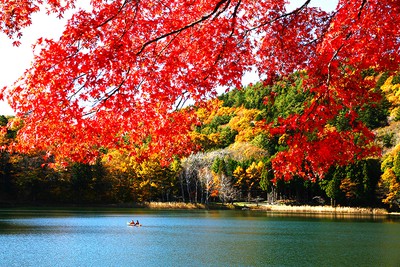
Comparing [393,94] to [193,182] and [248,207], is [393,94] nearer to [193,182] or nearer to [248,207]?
[248,207]

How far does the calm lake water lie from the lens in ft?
62.5

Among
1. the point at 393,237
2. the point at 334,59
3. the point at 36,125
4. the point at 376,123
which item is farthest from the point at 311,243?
the point at 376,123

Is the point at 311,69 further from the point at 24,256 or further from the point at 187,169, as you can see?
the point at 187,169

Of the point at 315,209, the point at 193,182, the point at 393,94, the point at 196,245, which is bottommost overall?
the point at 196,245

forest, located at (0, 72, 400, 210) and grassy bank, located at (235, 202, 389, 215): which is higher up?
forest, located at (0, 72, 400, 210)

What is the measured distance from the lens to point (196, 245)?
2350cm

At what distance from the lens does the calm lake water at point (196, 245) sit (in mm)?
19047

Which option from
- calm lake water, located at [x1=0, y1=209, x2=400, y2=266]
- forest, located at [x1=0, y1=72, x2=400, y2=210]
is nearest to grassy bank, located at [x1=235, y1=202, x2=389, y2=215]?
forest, located at [x1=0, y1=72, x2=400, y2=210]

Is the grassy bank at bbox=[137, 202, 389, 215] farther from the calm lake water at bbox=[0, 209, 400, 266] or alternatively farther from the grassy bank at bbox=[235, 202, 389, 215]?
the calm lake water at bbox=[0, 209, 400, 266]

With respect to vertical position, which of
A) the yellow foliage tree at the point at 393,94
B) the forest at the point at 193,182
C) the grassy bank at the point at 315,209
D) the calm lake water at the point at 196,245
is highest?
the yellow foliage tree at the point at 393,94

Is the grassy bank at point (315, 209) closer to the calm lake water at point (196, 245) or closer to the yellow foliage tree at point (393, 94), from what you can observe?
the calm lake water at point (196, 245)

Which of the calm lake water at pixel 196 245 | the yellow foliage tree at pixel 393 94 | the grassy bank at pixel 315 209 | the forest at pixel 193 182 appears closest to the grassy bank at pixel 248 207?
the grassy bank at pixel 315 209

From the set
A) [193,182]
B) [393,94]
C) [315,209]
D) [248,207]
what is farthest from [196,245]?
[393,94]

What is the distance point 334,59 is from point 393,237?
73.8ft
